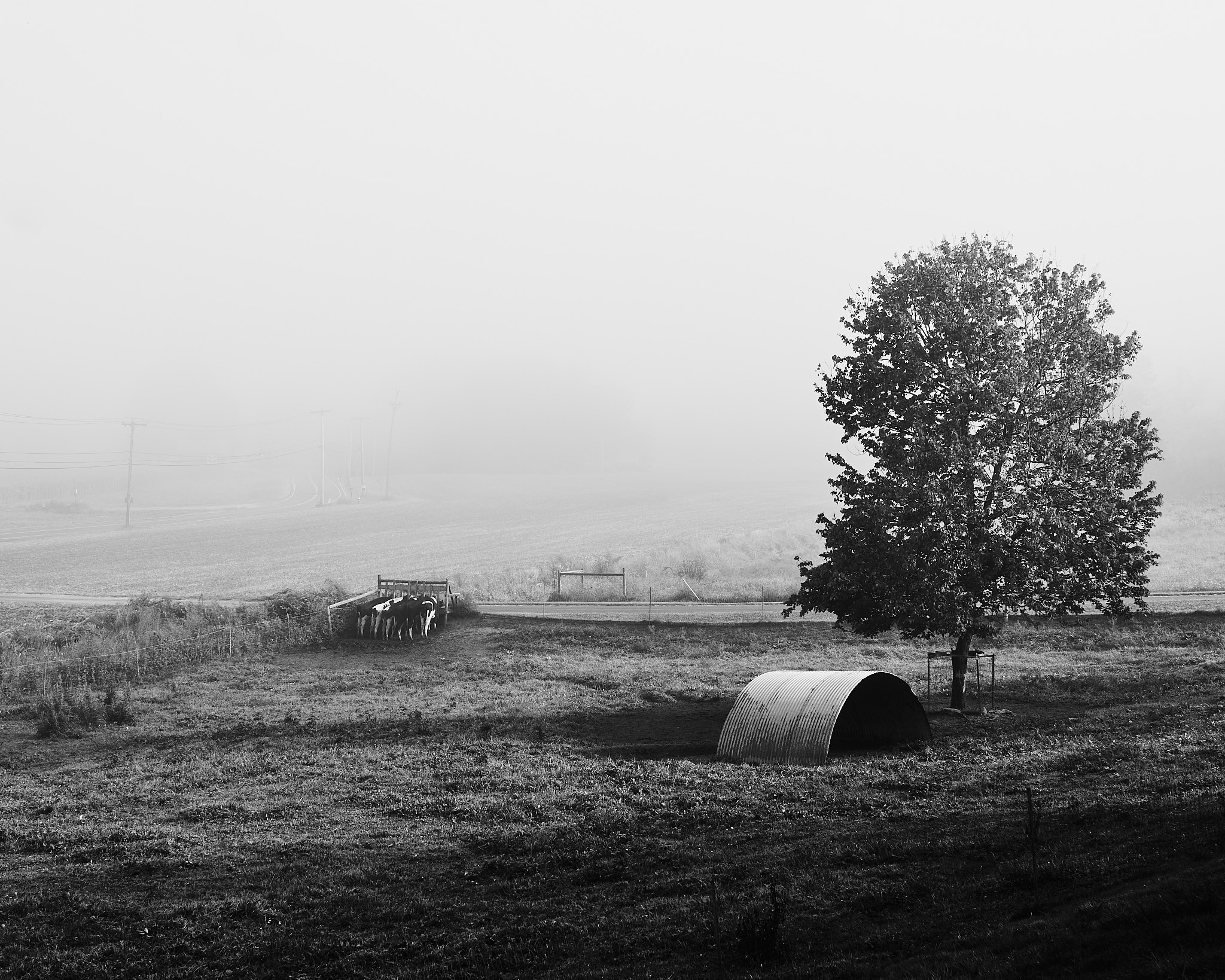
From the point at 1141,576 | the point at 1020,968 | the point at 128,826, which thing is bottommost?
the point at 128,826

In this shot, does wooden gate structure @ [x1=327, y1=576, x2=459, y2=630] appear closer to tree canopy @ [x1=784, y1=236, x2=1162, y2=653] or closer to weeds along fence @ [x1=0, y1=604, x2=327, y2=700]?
weeds along fence @ [x1=0, y1=604, x2=327, y2=700]

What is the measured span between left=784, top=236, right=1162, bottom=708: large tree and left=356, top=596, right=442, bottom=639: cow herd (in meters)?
23.0

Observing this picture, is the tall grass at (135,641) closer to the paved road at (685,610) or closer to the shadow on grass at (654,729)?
the paved road at (685,610)

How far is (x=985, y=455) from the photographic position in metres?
28.5

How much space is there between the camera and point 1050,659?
129 feet

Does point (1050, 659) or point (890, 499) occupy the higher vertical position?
point (890, 499)

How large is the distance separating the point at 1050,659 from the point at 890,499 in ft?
49.9

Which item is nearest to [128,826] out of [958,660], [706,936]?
[706,936]

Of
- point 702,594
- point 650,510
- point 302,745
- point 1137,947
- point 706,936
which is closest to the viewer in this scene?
point 1137,947

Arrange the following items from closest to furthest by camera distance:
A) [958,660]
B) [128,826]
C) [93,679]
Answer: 1. [128,826]
2. [958,660]
3. [93,679]

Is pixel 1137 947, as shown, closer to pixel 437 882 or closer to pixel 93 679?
pixel 437 882

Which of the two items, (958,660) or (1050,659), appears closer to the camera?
(958,660)

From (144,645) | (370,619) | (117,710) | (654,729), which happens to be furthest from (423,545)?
(654,729)

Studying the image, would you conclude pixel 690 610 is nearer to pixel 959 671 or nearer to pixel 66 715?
pixel 959 671
